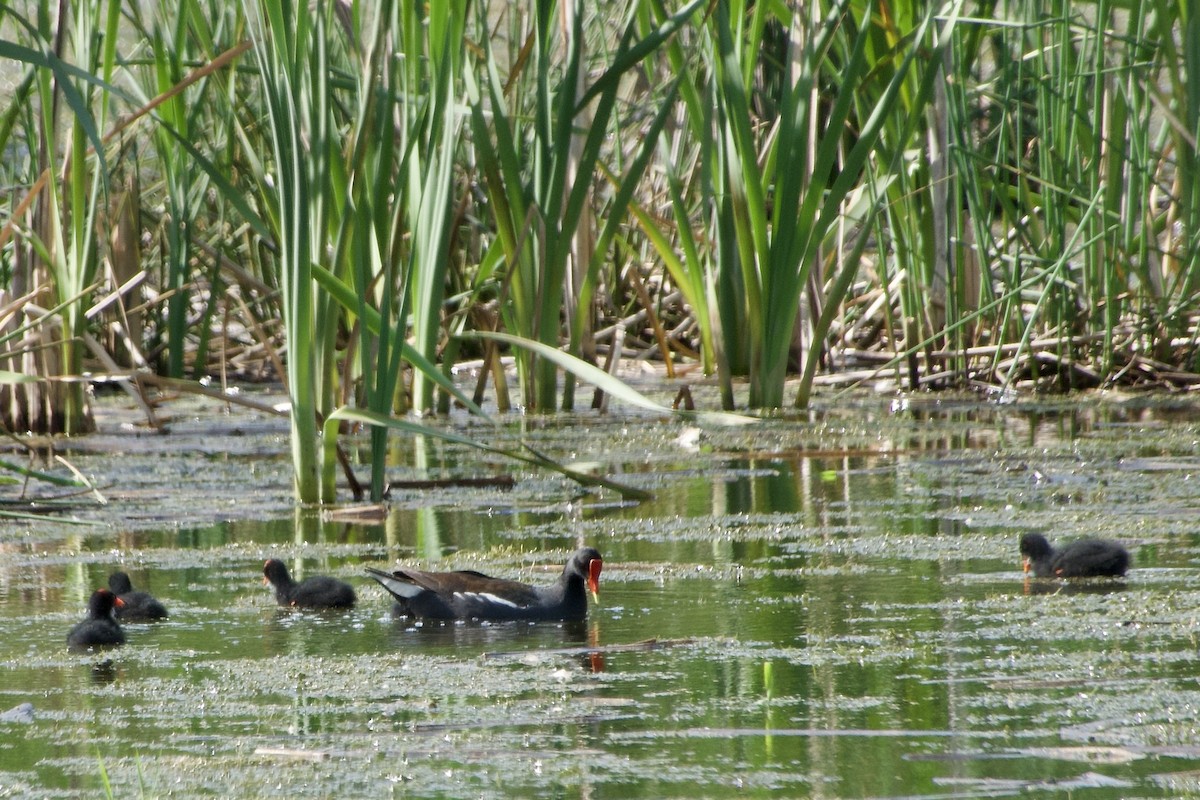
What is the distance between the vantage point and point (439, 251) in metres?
6.78

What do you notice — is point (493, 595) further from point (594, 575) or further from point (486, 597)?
point (594, 575)

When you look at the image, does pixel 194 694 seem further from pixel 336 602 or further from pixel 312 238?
pixel 312 238

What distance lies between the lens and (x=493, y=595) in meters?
4.19

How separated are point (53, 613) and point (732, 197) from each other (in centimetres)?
407

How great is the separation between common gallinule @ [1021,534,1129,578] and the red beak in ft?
3.19

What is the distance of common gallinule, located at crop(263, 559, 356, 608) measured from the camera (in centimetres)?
427

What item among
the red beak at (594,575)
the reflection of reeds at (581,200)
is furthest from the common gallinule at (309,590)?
the reflection of reeds at (581,200)

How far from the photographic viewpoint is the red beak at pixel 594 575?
4262 mm

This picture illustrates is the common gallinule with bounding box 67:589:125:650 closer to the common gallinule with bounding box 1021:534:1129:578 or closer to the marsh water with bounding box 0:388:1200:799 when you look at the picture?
the marsh water with bounding box 0:388:1200:799

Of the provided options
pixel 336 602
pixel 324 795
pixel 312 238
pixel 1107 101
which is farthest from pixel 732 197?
pixel 324 795

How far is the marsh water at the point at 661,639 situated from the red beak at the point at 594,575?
0.05m

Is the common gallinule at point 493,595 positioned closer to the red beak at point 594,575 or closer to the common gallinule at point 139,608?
the red beak at point 594,575

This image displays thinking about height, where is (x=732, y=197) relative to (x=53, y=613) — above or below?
above

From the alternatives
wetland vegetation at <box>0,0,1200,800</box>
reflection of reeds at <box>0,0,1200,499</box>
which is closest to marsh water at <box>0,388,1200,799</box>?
wetland vegetation at <box>0,0,1200,800</box>
